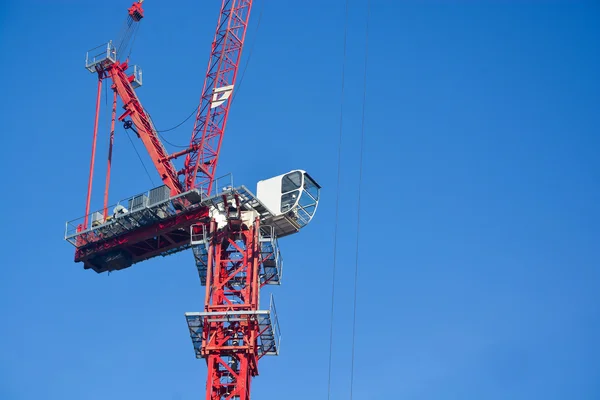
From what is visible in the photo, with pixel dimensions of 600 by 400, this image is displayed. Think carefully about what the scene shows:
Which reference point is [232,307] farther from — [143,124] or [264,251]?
[143,124]

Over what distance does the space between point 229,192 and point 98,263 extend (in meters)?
16.7

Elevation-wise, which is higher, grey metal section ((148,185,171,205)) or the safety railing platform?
grey metal section ((148,185,171,205))

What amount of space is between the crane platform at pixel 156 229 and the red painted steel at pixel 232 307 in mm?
2155

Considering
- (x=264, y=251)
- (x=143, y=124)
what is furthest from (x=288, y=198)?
(x=143, y=124)

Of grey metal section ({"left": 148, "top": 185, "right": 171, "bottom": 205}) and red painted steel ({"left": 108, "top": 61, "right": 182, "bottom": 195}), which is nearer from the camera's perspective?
grey metal section ({"left": 148, "top": 185, "right": 171, "bottom": 205})

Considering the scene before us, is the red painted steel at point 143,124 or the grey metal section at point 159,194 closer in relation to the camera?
the grey metal section at point 159,194

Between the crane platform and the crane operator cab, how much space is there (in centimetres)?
15

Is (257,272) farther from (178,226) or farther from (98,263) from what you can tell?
(98,263)

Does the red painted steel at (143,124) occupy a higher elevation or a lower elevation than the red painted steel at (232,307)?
higher

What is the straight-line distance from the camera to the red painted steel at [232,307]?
96.6m

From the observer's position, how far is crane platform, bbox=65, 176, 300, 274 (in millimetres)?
103625

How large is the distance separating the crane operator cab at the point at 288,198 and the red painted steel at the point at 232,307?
2984mm

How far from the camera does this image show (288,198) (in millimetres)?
105250

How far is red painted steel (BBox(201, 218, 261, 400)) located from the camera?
96.6 m
